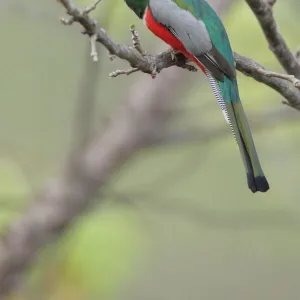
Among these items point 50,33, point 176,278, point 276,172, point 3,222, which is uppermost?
point 50,33

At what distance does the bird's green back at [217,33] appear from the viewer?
1737 millimetres

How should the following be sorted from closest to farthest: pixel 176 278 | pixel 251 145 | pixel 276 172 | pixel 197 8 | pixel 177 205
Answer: pixel 251 145 → pixel 197 8 → pixel 177 205 → pixel 276 172 → pixel 176 278

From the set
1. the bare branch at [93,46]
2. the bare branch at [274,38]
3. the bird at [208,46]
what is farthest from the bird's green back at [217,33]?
the bare branch at [93,46]

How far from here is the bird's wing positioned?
1.73m

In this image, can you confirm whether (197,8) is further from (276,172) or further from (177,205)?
(276,172)

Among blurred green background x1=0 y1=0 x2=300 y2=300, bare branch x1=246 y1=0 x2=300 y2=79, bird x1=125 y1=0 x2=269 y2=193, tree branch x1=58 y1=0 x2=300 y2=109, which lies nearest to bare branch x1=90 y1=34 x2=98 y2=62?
tree branch x1=58 y1=0 x2=300 y2=109

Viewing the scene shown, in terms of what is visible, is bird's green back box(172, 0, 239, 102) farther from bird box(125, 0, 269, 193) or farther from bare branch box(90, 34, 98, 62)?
bare branch box(90, 34, 98, 62)

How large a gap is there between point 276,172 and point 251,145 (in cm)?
251

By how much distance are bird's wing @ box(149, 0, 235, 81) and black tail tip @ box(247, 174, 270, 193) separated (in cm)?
28

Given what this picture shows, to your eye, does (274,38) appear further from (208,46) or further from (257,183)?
(257,183)

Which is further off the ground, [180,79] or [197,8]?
[197,8]

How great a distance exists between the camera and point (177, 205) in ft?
12.5

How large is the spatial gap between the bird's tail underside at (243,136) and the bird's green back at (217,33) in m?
0.02

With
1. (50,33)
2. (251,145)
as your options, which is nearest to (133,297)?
(50,33)
